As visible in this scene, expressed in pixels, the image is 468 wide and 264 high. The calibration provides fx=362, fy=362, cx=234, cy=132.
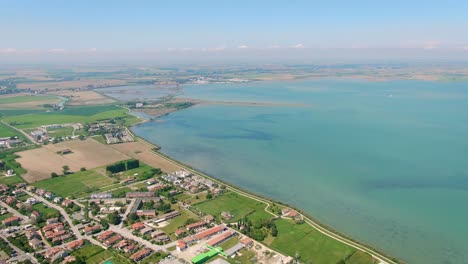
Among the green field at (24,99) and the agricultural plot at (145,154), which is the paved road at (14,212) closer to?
the agricultural plot at (145,154)

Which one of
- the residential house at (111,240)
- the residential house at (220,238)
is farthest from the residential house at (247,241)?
the residential house at (111,240)

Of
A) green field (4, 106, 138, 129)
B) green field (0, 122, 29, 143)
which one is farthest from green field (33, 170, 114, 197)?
green field (4, 106, 138, 129)

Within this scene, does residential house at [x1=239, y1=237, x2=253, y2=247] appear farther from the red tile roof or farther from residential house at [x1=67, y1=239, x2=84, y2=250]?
residential house at [x1=67, y1=239, x2=84, y2=250]

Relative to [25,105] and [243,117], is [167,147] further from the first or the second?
[25,105]

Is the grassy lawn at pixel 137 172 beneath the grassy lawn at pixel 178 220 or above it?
above

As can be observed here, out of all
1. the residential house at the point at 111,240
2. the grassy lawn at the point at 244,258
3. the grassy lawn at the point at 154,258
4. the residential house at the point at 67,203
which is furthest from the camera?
the residential house at the point at 67,203

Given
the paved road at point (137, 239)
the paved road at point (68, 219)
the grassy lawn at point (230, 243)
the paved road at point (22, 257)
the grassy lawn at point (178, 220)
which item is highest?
the grassy lawn at point (230, 243)

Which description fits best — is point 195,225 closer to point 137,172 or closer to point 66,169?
point 137,172
